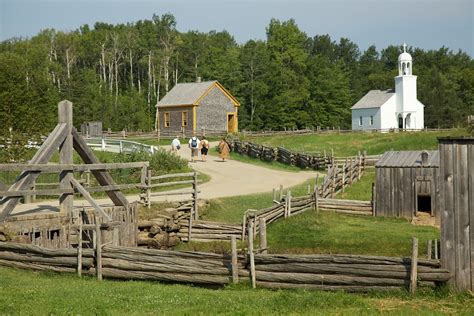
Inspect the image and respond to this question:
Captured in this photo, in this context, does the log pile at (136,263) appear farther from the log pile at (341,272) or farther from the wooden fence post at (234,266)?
the log pile at (341,272)

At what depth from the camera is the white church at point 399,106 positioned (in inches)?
2945

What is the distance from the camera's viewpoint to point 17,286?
14648mm

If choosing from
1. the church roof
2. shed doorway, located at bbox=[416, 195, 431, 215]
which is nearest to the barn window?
the church roof

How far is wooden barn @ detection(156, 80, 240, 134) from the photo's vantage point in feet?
219

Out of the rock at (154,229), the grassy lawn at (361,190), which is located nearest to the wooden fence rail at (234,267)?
the rock at (154,229)

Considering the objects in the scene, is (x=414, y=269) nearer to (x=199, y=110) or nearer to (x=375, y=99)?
(x=199, y=110)

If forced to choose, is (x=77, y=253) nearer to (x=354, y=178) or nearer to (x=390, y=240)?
(x=390, y=240)

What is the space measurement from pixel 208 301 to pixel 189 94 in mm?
56008

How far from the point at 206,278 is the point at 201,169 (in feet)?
81.8

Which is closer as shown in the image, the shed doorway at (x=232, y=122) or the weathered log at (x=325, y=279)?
the weathered log at (x=325, y=279)

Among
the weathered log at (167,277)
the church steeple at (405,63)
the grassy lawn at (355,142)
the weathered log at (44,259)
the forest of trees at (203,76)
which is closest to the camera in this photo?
the weathered log at (167,277)

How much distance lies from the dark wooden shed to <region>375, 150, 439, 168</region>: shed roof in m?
14.6

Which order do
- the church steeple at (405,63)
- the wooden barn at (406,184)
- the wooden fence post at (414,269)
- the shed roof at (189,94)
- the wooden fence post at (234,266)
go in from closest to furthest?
1. the wooden fence post at (414,269)
2. the wooden fence post at (234,266)
3. the wooden barn at (406,184)
4. the shed roof at (189,94)
5. the church steeple at (405,63)

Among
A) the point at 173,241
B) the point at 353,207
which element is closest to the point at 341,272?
the point at 173,241
